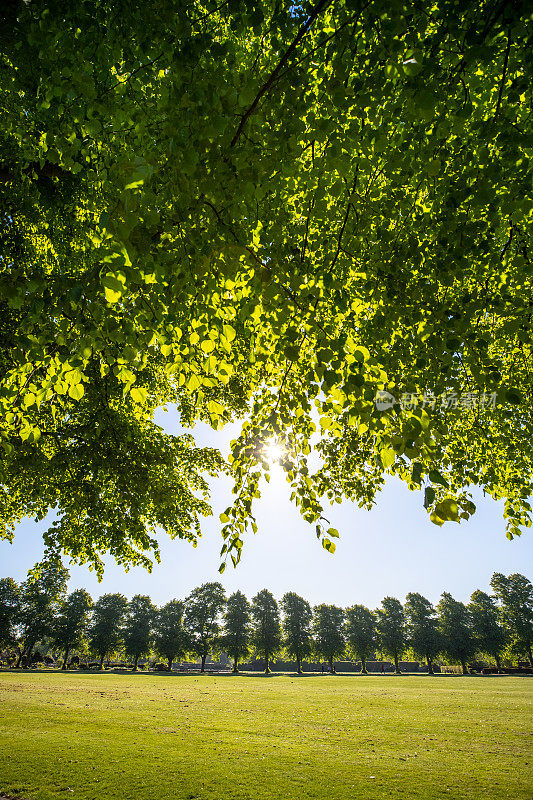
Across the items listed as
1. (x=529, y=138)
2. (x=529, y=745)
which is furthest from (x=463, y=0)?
(x=529, y=745)

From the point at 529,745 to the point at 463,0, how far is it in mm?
16665

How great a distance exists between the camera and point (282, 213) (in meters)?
5.83

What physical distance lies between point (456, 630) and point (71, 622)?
6307 cm

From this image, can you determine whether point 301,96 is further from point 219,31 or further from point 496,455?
point 496,455

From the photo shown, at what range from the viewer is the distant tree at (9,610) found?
195ft

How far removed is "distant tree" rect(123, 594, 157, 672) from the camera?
65875 mm

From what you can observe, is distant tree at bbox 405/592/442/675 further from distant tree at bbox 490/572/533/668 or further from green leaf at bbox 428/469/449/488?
green leaf at bbox 428/469/449/488

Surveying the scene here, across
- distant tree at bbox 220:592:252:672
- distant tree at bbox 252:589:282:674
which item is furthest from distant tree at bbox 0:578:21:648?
distant tree at bbox 252:589:282:674

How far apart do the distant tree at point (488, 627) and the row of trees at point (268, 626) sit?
0.15m

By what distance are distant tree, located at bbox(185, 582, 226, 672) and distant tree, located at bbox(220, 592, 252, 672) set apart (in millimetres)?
2192

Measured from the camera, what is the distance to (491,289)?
287 inches

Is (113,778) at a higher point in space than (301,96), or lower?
lower

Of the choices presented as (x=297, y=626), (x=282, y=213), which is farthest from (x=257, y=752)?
(x=297, y=626)

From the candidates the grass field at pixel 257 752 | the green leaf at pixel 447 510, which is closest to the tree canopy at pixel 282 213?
the green leaf at pixel 447 510
